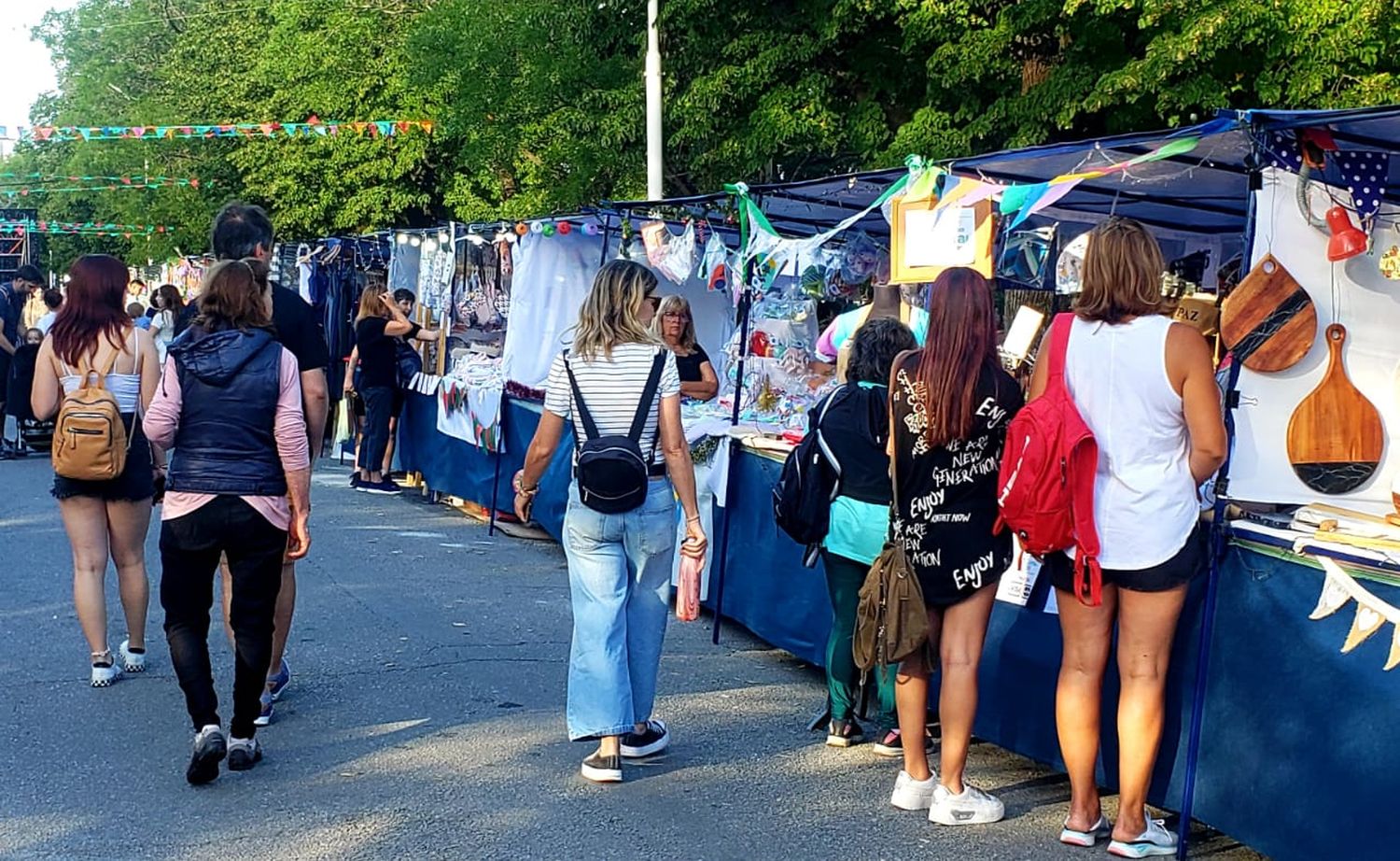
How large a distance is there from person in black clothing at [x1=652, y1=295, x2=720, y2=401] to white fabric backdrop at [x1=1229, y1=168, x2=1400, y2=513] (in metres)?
4.97

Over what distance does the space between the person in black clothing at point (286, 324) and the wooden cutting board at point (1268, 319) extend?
10.0ft

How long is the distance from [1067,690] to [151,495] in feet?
12.8

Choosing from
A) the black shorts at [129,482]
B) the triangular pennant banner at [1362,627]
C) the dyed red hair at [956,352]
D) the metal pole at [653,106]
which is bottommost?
the triangular pennant banner at [1362,627]

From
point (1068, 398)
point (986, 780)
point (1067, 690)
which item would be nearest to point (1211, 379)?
point (1068, 398)

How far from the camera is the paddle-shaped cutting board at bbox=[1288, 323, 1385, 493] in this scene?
446 centimetres

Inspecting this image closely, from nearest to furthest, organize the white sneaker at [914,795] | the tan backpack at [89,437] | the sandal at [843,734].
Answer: the white sneaker at [914,795], the sandal at [843,734], the tan backpack at [89,437]

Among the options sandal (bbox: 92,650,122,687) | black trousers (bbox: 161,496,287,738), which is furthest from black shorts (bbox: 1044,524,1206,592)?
sandal (bbox: 92,650,122,687)

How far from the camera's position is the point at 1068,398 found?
4188 millimetres

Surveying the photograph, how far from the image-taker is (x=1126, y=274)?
4.09m

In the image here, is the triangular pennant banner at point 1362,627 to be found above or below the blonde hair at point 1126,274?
below

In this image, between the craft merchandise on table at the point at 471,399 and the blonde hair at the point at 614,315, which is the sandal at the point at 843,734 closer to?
the blonde hair at the point at 614,315

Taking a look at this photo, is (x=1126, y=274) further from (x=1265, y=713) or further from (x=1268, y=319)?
(x=1265, y=713)

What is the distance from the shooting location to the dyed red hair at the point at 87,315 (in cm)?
588

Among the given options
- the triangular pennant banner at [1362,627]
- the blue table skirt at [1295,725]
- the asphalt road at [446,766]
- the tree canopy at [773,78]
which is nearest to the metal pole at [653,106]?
the tree canopy at [773,78]
